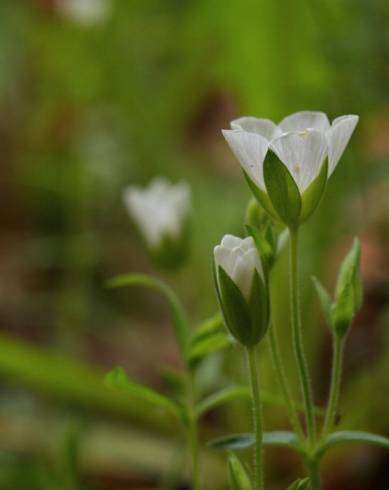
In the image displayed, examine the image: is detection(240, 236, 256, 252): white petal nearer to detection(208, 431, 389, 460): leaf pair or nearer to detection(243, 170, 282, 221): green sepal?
detection(243, 170, 282, 221): green sepal

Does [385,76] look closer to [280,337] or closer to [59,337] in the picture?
[280,337]

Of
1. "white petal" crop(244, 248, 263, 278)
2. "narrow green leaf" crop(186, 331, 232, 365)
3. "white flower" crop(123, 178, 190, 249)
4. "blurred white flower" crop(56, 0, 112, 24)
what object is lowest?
"narrow green leaf" crop(186, 331, 232, 365)

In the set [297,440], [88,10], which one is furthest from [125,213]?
[297,440]

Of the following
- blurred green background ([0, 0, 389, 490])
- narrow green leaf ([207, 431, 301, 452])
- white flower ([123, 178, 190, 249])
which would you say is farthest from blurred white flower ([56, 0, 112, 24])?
narrow green leaf ([207, 431, 301, 452])

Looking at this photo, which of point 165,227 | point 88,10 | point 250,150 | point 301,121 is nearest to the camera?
point 250,150

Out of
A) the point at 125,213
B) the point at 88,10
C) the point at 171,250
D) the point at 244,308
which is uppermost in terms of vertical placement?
the point at 88,10

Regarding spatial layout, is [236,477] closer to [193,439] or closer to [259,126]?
[193,439]

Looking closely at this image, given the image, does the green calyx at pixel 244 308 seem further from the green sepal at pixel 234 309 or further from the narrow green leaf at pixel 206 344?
the narrow green leaf at pixel 206 344

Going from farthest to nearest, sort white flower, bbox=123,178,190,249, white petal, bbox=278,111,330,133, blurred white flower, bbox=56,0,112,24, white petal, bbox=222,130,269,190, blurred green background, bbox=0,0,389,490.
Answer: blurred white flower, bbox=56,0,112,24 → blurred green background, bbox=0,0,389,490 → white flower, bbox=123,178,190,249 → white petal, bbox=278,111,330,133 → white petal, bbox=222,130,269,190
